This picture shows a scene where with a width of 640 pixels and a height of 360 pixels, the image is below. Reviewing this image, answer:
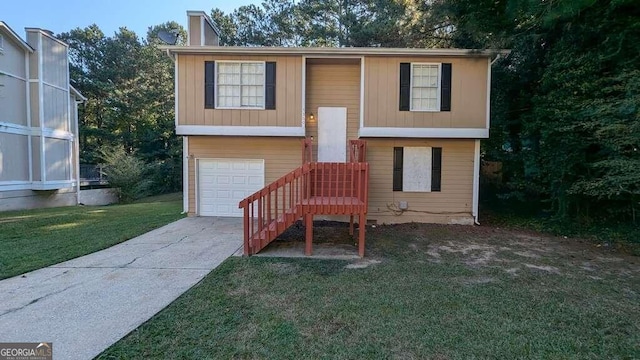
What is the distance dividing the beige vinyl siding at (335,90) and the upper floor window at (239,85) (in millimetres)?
1404

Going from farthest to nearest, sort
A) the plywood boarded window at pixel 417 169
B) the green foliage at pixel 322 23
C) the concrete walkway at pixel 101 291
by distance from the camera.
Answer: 1. the green foliage at pixel 322 23
2. the plywood boarded window at pixel 417 169
3. the concrete walkway at pixel 101 291

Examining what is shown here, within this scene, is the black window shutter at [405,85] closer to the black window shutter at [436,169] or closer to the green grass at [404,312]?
the black window shutter at [436,169]

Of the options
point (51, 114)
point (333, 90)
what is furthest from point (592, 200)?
point (51, 114)

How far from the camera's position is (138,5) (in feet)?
88.4

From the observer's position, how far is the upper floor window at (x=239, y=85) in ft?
28.9

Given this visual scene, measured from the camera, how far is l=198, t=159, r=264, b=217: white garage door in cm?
946

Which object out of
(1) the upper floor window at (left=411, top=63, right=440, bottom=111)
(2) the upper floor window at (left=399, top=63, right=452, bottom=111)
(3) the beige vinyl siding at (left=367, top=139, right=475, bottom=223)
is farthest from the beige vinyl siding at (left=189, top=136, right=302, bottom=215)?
(1) the upper floor window at (left=411, top=63, right=440, bottom=111)

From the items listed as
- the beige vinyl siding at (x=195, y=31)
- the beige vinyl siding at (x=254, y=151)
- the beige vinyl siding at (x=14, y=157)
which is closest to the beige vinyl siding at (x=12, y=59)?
the beige vinyl siding at (x=14, y=157)

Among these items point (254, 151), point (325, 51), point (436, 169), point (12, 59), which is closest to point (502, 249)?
point (436, 169)

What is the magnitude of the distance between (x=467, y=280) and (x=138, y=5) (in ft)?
105

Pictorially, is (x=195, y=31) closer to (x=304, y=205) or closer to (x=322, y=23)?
(x=304, y=205)

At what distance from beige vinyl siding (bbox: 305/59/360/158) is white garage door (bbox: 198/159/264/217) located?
2007 mm

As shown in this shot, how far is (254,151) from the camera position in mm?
9367

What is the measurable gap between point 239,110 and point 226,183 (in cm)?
215
